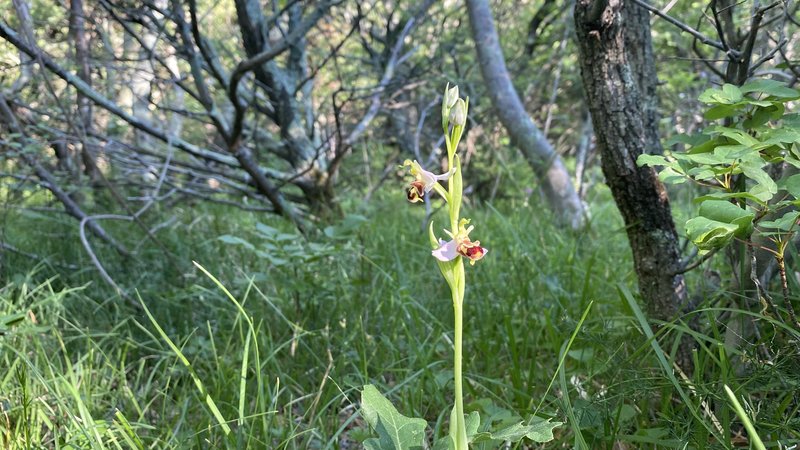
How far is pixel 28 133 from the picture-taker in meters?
3.04

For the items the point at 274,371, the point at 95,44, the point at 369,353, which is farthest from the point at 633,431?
the point at 95,44

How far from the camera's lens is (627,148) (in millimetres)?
1429

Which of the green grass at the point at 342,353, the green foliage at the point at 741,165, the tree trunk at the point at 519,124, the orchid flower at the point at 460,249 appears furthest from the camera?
the tree trunk at the point at 519,124

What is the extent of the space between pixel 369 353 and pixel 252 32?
7.34 ft

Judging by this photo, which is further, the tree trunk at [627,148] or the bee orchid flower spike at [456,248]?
the tree trunk at [627,148]

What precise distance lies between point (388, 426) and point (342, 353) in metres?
0.88

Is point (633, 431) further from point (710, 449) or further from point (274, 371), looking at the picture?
point (274, 371)

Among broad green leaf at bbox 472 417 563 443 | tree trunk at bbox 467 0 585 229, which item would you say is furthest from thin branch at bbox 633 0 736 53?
tree trunk at bbox 467 0 585 229

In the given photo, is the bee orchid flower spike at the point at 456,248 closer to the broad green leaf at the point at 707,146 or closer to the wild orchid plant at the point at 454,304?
the wild orchid plant at the point at 454,304

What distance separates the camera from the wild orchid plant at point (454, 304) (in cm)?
77

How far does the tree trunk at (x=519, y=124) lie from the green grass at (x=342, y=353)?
665mm

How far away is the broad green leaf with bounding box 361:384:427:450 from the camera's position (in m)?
0.88

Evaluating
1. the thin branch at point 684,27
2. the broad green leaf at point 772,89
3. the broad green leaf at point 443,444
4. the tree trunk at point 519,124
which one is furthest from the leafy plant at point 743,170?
the tree trunk at point 519,124

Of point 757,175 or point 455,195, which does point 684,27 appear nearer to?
point 757,175
